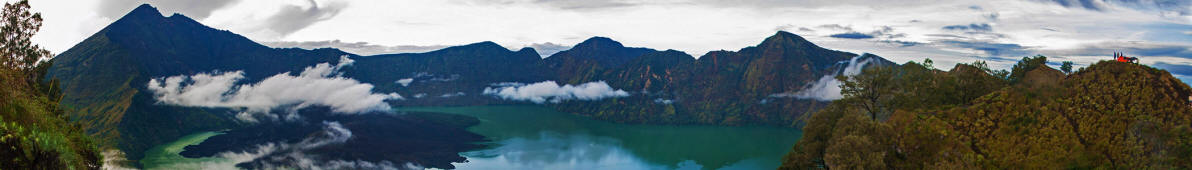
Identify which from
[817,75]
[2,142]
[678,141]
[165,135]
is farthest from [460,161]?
[817,75]

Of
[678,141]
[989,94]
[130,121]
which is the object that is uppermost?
[989,94]

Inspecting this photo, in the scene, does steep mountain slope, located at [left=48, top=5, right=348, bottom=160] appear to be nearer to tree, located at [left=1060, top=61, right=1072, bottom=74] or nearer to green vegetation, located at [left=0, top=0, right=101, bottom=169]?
green vegetation, located at [left=0, top=0, right=101, bottom=169]

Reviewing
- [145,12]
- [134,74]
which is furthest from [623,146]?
[145,12]

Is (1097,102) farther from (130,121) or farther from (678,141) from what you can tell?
(130,121)

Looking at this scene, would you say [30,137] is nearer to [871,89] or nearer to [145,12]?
[871,89]

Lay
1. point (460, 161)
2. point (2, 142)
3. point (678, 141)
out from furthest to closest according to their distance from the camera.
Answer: point (678, 141) → point (460, 161) → point (2, 142)

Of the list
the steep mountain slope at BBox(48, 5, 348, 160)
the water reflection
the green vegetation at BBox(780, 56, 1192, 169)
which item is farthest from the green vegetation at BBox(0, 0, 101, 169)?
the steep mountain slope at BBox(48, 5, 348, 160)

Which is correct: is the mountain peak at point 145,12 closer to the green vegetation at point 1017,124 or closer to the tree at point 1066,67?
the green vegetation at point 1017,124
